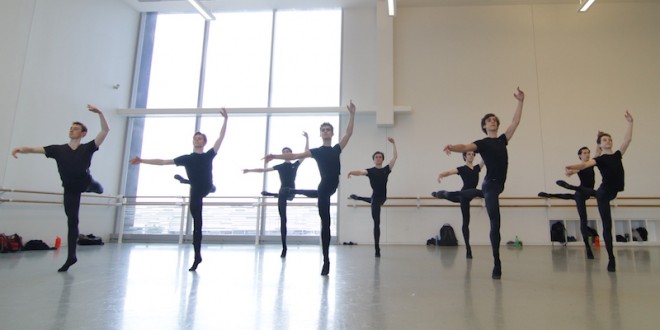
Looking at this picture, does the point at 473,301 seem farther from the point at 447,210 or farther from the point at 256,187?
the point at 256,187

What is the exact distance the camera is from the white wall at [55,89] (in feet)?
19.8

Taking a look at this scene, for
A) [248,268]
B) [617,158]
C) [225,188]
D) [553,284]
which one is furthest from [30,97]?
[617,158]

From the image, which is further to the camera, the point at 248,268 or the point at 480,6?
the point at 480,6

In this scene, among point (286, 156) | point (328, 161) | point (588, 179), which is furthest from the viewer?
point (588, 179)

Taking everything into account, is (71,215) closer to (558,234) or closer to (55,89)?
(55,89)

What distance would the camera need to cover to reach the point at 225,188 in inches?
342

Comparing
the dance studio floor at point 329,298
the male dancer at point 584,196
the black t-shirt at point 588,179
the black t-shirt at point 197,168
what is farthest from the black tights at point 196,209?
the black t-shirt at point 588,179

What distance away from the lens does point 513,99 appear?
27.4ft

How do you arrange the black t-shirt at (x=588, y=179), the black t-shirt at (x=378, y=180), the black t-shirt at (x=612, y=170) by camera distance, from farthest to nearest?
the black t-shirt at (x=378, y=180) < the black t-shirt at (x=588, y=179) < the black t-shirt at (x=612, y=170)

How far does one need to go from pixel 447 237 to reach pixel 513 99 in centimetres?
363

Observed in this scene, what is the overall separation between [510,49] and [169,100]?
8.50 m

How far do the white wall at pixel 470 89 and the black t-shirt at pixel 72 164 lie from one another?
4.46 meters

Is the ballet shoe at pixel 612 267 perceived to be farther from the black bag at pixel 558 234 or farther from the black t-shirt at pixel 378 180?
the black bag at pixel 558 234

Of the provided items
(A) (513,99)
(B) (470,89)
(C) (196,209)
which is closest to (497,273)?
(C) (196,209)
